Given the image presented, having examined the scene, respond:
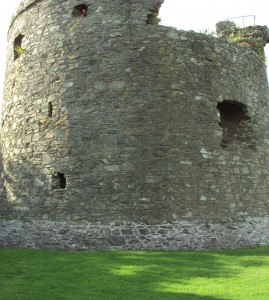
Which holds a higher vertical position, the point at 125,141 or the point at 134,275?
the point at 125,141

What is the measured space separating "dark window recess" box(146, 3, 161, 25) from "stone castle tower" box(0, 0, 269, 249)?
0.09 ft

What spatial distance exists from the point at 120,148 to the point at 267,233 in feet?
15.5

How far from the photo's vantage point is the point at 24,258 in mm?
9625

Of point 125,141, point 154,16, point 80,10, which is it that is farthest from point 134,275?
point 80,10

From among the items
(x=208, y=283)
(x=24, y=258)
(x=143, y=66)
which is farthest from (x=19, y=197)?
(x=208, y=283)

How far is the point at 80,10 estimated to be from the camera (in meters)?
12.0

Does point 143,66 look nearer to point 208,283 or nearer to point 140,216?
point 140,216

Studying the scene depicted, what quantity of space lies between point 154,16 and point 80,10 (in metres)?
1.99

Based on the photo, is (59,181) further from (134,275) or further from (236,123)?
(236,123)

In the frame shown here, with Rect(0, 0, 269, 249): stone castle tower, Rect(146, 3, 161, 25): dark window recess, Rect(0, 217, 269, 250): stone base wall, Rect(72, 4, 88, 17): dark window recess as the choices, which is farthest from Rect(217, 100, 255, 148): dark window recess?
Rect(72, 4, 88, 17): dark window recess

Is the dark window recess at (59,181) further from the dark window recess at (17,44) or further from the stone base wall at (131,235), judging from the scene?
the dark window recess at (17,44)

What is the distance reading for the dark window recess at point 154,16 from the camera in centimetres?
1181

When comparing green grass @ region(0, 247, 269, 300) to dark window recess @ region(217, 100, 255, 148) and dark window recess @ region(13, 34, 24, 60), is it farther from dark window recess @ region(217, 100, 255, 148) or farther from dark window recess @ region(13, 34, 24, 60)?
dark window recess @ region(13, 34, 24, 60)

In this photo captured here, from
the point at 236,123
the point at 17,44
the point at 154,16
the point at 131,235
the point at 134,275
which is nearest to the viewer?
the point at 134,275
